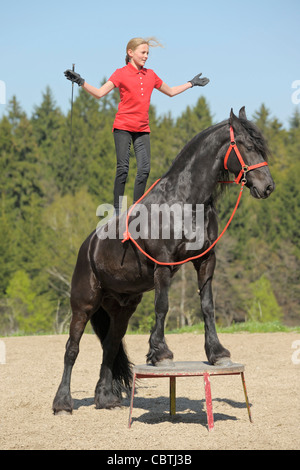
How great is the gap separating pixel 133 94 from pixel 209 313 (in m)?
2.36

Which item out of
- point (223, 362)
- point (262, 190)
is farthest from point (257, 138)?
point (223, 362)

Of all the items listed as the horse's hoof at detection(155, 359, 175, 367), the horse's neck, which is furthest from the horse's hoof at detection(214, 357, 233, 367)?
the horse's neck

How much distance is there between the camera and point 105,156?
2318 inches

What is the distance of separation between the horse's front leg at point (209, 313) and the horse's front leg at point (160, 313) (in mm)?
363

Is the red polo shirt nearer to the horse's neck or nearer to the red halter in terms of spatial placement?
the horse's neck

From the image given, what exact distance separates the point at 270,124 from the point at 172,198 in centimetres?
6766

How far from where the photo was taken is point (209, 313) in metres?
6.25

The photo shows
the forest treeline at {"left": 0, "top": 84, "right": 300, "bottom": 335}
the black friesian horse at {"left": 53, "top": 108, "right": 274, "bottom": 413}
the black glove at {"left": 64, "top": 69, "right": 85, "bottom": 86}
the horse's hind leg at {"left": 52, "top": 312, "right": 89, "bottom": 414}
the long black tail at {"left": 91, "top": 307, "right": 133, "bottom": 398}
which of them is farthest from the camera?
the forest treeline at {"left": 0, "top": 84, "right": 300, "bottom": 335}

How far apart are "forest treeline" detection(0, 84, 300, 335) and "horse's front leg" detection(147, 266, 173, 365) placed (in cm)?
3318

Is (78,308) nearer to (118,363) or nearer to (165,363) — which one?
(118,363)

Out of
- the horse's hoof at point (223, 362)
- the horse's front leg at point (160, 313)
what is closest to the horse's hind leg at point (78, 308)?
the horse's front leg at point (160, 313)

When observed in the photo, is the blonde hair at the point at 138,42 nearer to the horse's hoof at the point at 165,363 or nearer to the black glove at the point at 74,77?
the black glove at the point at 74,77

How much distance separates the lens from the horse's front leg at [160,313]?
6.12 meters

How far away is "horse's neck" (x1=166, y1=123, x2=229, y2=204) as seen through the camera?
618 centimetres
